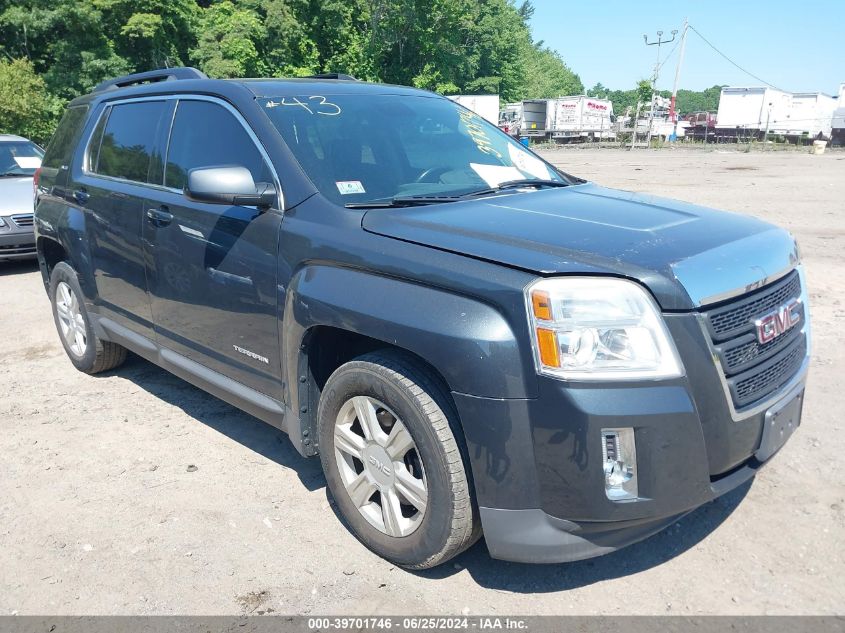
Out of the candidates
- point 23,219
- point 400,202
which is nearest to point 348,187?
point 400,202

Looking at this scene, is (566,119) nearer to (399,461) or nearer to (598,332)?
(399,461)

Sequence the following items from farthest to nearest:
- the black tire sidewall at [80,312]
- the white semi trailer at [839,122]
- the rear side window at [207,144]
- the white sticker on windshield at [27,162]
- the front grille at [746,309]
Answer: the white semi trailer at [839,122] < the white sticker on windshield at [27,162] < the black tire sidewall at [80,312] < the rear side window at [207,144] < the front grille at [746,309]

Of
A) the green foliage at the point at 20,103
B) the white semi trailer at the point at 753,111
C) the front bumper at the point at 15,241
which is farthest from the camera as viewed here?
the white semi trailer at the point at 753,111

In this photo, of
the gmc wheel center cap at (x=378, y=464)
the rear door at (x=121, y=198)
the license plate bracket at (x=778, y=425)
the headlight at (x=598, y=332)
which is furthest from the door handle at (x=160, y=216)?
the license plate bracket at (x=778, y=425)

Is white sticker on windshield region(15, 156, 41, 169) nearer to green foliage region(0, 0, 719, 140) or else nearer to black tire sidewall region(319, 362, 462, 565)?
black tire sidewall region(319, 362, 462, 565)

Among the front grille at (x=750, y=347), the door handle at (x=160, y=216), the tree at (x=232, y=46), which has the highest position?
the tree at (x=232, y=46)

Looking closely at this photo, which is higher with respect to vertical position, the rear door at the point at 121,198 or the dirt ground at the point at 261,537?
the rear door at the point at 121,198

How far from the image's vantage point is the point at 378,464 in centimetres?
271

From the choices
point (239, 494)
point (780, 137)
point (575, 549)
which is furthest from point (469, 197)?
point (780, 137)

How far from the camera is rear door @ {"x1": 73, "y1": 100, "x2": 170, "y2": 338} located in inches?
153

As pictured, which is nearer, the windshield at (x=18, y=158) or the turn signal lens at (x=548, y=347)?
the turn signal lens at (x=548, y=347)

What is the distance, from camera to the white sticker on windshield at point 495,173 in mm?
3320

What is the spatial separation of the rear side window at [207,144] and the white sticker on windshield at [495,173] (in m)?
1.01

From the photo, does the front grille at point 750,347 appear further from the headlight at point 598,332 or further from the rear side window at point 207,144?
the rear side window at point 207,144
